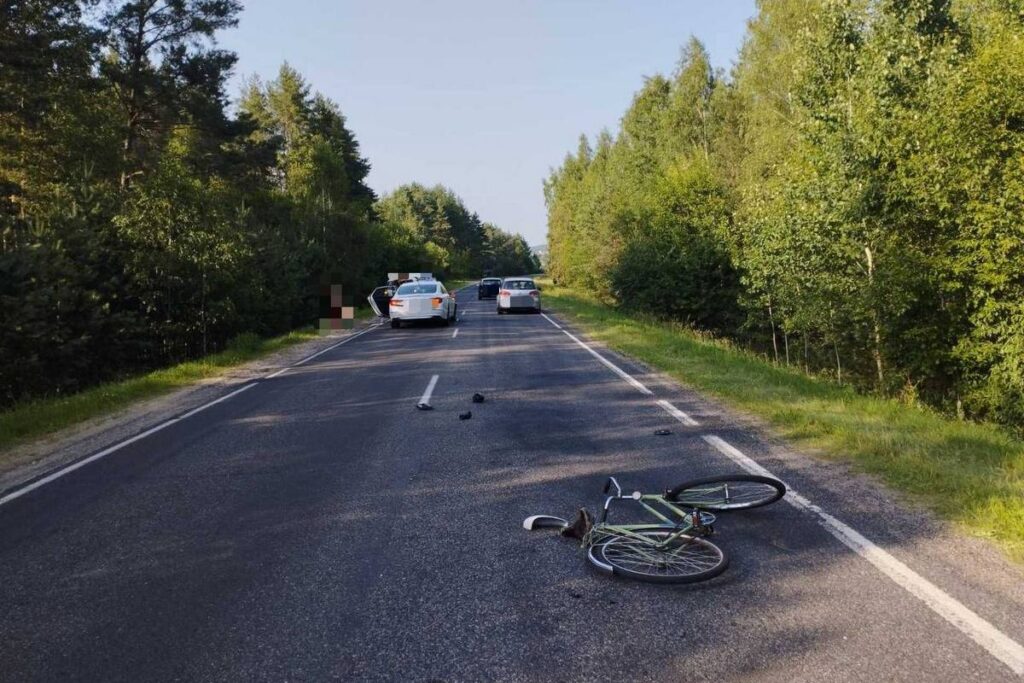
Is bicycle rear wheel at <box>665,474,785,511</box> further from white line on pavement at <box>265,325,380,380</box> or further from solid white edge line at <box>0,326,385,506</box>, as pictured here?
white line on pavement at <box>265,325,380,380</box>

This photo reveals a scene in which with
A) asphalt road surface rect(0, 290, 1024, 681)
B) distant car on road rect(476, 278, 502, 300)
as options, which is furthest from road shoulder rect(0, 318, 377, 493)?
distant car on road rect(476, 278, 502, 300)

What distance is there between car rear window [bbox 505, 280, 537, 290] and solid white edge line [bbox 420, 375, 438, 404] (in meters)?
22.0

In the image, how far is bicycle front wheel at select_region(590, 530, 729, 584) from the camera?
4305 millimetres

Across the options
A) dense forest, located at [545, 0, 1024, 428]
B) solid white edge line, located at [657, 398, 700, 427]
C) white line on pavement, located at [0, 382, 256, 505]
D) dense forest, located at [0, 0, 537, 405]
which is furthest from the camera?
dense forest, located at [0, 0, 537, 405]

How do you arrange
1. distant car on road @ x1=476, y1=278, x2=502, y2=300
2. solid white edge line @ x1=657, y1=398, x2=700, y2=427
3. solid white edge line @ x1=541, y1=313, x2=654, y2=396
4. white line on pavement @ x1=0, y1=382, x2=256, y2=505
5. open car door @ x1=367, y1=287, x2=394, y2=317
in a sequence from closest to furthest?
white line on pavement @ x1=0, y1=382, x2=256, y2=505 → solid white edge line @ x1=657, y1=398, x2=700, y2=427 → solid white edge line @ x1=541, y1=313, x2=654, y2=396 → open car door @ x1=367, y1=287, x2=394, y2=317 → distant car on road @ x1=476, y1=278, x2=502, y2=300

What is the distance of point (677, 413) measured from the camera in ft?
31.7

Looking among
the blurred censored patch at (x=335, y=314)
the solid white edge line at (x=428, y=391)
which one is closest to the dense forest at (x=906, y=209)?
the solid white edge line at (x=428, y=391)

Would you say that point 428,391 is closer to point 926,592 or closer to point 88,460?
point 88,460

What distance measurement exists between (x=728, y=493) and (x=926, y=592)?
169cm

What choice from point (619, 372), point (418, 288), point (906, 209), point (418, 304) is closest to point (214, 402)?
point (619, 372)

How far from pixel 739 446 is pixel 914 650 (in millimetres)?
4309

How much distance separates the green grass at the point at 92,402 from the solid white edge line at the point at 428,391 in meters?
4.77

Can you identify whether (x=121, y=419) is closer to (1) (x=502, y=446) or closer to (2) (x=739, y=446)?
(1) (x=502, y=446)

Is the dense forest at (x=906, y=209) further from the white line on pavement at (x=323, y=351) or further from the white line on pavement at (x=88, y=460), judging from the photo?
the white line on pavement at (x=88, y=460)
